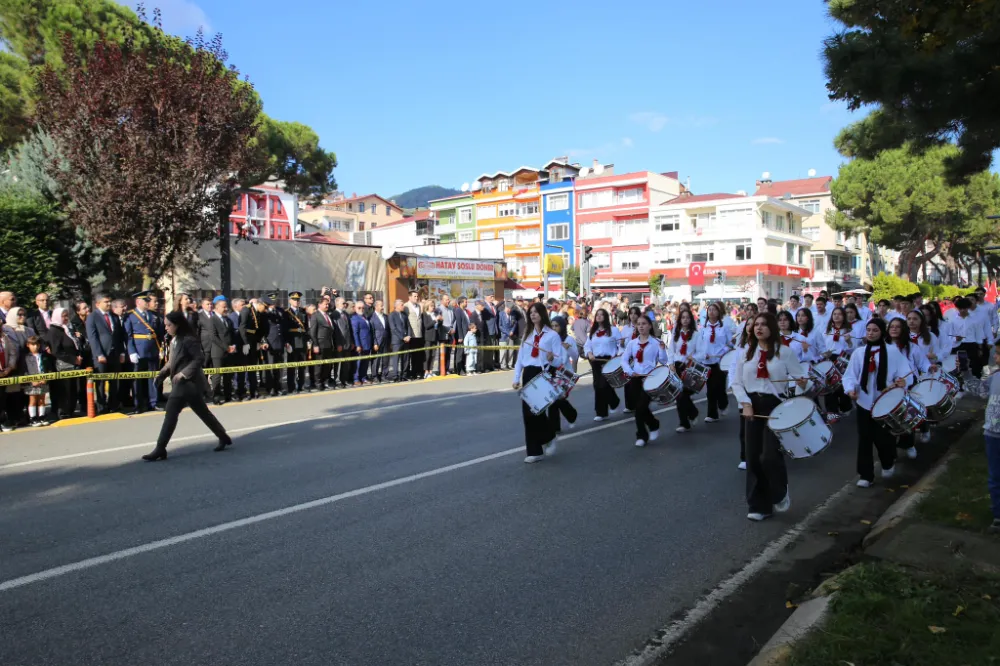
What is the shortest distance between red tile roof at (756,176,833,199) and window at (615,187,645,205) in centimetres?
1833

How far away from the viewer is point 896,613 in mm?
4055

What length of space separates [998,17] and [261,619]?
732cm

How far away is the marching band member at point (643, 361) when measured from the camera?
9.65 m

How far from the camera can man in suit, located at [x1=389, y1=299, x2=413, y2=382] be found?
17922 mm

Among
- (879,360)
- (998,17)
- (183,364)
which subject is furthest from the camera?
(183,364)

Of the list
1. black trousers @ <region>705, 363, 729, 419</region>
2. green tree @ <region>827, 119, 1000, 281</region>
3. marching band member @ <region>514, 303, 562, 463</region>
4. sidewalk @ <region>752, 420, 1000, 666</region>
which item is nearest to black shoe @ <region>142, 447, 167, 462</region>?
marching band member @ <region>514, 303, 562, 463</region>

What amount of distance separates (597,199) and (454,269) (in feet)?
137

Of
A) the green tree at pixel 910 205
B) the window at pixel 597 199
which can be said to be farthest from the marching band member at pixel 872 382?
the window at pixel 597 199

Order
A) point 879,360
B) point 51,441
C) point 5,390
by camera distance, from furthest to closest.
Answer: point 5,390 < point 51,441 < point 879,360

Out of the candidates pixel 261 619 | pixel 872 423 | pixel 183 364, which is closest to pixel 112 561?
pixel 261 619

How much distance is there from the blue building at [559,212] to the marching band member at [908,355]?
60.8 meters

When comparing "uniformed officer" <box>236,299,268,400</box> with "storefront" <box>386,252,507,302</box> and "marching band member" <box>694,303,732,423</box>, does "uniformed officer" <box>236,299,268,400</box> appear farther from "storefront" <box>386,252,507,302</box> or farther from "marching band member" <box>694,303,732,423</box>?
"storefront" <box>386,252,507,302</box>

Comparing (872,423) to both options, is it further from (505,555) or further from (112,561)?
(112,561)

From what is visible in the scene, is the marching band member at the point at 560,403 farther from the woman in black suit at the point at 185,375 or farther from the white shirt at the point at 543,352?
the woman in black suit at the point at 185,375
